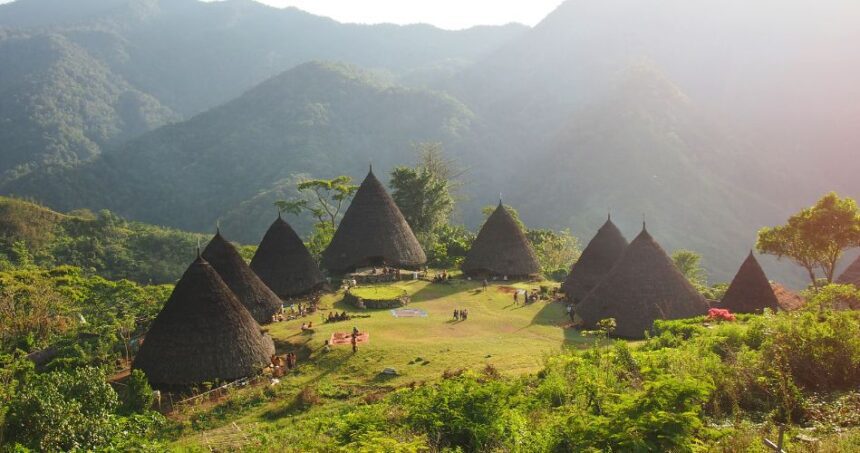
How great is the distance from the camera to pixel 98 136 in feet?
332

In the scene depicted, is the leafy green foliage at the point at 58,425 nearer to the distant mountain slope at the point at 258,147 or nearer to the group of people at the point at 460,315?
the group of people at the point at 460,315

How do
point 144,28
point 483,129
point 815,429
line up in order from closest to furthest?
point 815,429, point 483,129, point 144,28

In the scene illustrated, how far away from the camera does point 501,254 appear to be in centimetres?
3089

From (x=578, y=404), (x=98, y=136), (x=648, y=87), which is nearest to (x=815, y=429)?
(x=578, y=404)

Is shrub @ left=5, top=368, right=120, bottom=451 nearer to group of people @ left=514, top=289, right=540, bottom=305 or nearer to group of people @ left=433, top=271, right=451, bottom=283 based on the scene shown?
group of people @ left=514, top=289, right=540, bottom=305

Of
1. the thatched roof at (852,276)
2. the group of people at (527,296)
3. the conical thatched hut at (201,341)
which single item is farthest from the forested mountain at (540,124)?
the conical thatched hut at (201,341)

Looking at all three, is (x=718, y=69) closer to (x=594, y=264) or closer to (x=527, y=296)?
(x=594, y=264)

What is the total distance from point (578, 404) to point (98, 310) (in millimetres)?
21917

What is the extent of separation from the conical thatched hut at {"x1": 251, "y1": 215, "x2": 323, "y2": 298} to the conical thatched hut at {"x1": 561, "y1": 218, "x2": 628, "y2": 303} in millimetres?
11765

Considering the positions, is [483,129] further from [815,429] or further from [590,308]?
[815,429]

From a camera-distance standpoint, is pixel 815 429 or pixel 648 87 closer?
pixel 815 429

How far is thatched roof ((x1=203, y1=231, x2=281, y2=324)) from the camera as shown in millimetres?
22188

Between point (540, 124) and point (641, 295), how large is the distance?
95.8m

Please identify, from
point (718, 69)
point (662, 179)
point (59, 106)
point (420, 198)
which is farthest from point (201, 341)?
point (718, 69)
